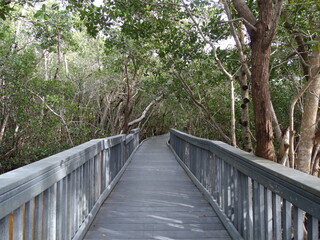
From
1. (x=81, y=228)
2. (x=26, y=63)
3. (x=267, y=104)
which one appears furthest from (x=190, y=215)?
(x=26, y=63)

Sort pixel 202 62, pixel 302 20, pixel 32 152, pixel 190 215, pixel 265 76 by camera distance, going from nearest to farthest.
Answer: pixel 265 76
pixel 190 215
pixel 302 20
pixel 202 62
pixel 32 152

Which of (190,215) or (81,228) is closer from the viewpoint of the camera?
(81,228)

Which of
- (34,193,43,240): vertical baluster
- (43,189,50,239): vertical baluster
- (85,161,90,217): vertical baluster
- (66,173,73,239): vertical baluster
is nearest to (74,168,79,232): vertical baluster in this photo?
(66,173,73,239): vertical baluster

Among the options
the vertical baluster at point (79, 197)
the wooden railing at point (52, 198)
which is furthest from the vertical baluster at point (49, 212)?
the vertical baluster at point (79, 197)

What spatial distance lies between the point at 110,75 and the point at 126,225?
10.7 m

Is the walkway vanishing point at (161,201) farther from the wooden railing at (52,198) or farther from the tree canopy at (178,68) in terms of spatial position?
the tree canopy at (178,68)

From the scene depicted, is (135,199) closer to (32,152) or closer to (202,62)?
(202,62)

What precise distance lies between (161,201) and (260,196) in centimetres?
243

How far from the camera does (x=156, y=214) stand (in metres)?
4.05

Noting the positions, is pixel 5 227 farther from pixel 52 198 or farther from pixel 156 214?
pixel 156 214

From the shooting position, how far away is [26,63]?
34.3 feet

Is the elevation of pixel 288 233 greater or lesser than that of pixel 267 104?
lesser

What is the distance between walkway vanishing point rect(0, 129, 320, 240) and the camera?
1807 mm

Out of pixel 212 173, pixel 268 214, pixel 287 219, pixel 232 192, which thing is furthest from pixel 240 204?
pixel 212 173
